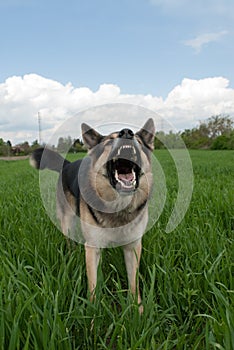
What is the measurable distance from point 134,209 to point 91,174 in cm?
47

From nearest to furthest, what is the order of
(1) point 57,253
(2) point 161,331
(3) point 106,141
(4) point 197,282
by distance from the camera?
(2) point 161,331 < (4) point 197,282 < (3) point 106,141 < (1) point 57,253

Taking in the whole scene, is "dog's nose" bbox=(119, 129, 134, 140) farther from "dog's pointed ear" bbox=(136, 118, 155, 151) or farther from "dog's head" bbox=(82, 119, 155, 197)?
"dog's pointed ear" bbox=(136, 118, 155, 151)

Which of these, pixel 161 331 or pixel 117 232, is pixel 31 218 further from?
pixel 161 331

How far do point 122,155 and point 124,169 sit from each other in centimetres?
23

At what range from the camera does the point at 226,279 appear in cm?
234

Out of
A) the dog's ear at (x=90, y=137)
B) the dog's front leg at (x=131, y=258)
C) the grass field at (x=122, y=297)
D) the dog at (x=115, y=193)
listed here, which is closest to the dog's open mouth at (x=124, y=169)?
the dog at (x=115, y=193)

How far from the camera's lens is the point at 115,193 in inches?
111

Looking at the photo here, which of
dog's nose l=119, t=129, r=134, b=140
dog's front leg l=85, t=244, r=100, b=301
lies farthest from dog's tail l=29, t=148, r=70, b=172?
dog's nose l=119, t=129, r=134, b=140

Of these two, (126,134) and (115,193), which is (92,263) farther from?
(126,134)

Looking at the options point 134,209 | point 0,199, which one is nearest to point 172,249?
point 134,209

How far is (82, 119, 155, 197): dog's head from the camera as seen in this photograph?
97.4 inches

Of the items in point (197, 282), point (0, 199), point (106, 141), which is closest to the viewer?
point (197, 282)

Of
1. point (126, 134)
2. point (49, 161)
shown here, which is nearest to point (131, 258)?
point (126, 134)

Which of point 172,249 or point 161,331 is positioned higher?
point 172,249
